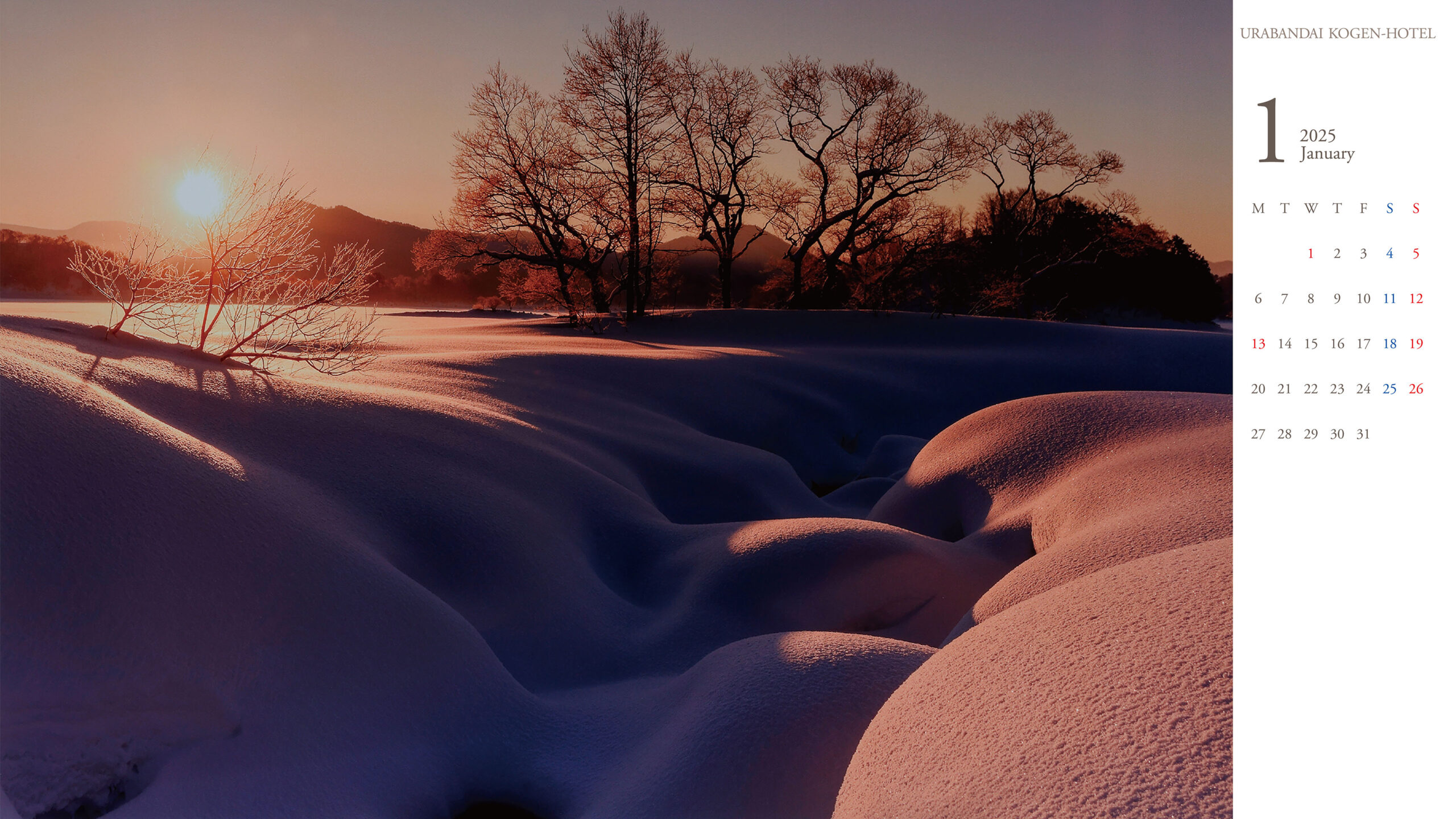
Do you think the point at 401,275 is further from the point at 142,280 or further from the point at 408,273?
the point at 142,280

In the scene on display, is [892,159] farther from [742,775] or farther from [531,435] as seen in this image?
[742,775]

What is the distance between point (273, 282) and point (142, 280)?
29.9 inches

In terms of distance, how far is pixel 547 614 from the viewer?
3.87 metres

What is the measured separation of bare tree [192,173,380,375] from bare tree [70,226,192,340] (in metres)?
0.17

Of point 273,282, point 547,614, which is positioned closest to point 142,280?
point 273,282

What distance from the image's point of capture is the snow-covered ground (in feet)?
5.92

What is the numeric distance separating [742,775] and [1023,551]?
2752 millimetres
